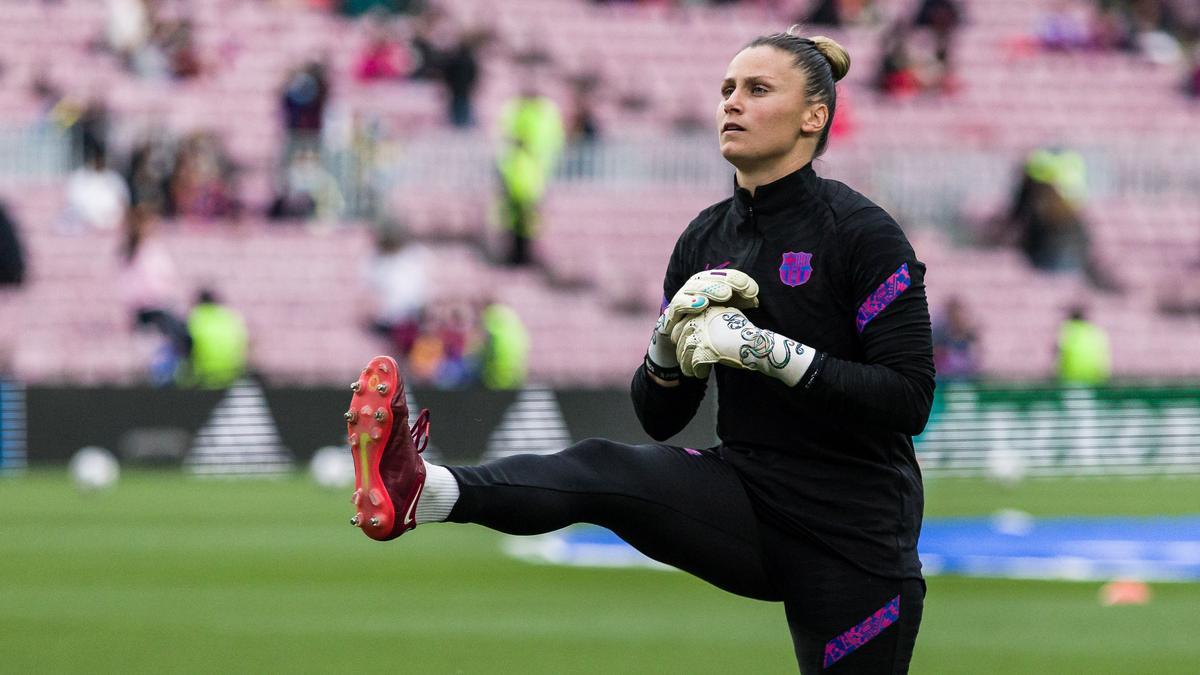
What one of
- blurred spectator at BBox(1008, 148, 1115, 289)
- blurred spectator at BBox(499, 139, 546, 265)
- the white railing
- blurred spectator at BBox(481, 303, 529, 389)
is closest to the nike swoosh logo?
blurred spectator at BBox(481, 303, 529, 389)

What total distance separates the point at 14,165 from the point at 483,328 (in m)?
5.93

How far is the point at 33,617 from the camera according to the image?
34.3 feet

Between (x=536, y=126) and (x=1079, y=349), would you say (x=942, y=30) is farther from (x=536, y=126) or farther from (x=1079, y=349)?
(x=536, y=126)

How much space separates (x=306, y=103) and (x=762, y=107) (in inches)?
746

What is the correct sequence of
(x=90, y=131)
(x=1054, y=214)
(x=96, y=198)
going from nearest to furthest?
(x=96, y=198) → (x=90, y=131) → (x=1054, y=214)

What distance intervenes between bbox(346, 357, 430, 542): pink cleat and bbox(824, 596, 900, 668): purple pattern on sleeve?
45.7 inches

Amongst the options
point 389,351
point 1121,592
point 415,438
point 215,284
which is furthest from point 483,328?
point 415,438

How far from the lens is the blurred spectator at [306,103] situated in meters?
23.9

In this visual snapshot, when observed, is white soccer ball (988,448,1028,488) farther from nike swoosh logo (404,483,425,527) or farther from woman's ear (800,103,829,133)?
nike swoosh logo (404,483,425,527)

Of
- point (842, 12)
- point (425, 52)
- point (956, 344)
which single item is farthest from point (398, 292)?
point (842, 12)

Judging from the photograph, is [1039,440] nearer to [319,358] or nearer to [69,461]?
[319,358]

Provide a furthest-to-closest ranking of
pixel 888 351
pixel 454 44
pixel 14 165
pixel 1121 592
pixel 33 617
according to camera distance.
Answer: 1. pixel 454 44
2. pixel 14 165
3. pixel 1121 592
4. pixel 33 617
5. pixel 888 351

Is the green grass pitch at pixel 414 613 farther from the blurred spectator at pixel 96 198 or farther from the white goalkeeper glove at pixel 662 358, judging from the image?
the blurred spectator at pixel 96 198

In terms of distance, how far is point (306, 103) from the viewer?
940 inches
